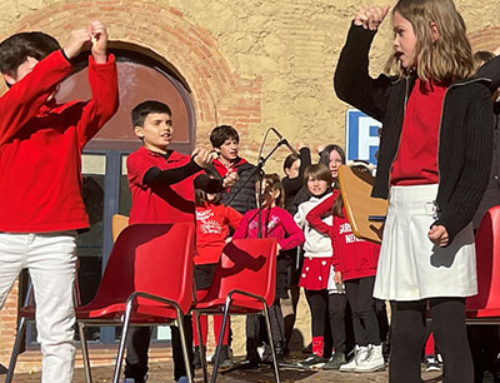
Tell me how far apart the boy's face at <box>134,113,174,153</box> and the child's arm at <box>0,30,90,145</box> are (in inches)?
61.0

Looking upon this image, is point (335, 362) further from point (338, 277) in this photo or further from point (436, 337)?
point (436, 337)

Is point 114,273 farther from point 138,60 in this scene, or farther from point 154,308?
point 138,60

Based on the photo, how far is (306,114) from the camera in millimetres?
9133

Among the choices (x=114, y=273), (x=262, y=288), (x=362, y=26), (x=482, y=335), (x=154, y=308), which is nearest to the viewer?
(x=362, y=26)

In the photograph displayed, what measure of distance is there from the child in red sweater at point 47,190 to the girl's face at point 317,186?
3.77 metres

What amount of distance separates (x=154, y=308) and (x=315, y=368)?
3.33m

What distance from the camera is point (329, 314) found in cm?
732

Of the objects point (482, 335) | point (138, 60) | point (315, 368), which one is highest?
point (138, 60)

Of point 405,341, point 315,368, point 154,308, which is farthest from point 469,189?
point 315,368

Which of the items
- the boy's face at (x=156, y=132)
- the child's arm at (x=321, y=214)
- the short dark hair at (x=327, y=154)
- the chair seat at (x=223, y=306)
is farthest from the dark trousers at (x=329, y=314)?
the boy's face at (x=156, y=132)

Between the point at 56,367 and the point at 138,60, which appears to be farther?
the point at 138,60

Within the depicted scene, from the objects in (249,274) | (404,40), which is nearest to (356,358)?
(249,274)

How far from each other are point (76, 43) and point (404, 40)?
1286mm

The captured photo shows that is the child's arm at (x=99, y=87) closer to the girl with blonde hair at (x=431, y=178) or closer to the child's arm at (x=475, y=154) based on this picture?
the girl with blonde hair at (x=431, y=178)
